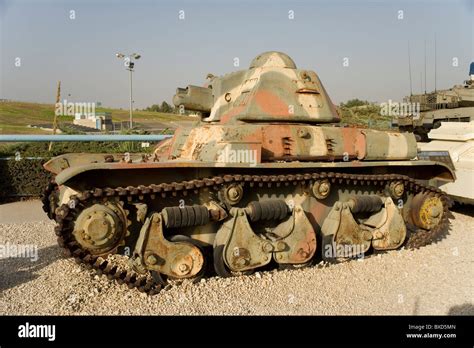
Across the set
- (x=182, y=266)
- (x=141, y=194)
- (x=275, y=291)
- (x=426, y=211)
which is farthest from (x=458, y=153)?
(x=141, y=194)

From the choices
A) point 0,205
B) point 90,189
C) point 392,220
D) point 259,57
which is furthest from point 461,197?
point 0,205

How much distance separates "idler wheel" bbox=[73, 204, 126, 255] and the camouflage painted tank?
15 mm

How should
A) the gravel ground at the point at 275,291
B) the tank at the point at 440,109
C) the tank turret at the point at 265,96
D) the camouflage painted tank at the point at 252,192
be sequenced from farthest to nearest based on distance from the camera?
1. the tank at the point at 440,109
2. the tank turret at the point at 265,96
3. the camouflage painted tank at the point at 252,192
4. the gravel ground at the point at 275,291

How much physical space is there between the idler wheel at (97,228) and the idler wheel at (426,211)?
5303mm

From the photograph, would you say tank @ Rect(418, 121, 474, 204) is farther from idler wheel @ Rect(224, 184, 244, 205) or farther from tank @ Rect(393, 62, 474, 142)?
idler wheel @ Rect(224, 184, 244, 205)

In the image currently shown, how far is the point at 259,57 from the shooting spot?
27.2 feet

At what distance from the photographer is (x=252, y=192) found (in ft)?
22.3

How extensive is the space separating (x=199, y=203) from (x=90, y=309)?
2.13m

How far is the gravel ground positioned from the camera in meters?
5.36

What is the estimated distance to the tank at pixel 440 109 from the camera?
14922 millimetres

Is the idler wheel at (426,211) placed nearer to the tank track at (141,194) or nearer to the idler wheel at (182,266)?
the tank track at (141,194)

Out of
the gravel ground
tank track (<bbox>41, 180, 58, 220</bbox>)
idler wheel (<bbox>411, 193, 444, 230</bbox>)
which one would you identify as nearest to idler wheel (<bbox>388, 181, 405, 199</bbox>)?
idler wheel (<bbox>411, 193, 444, 230</bbox>)

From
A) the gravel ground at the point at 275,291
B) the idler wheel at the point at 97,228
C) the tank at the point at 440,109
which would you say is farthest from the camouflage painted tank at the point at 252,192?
the tank at the point at 440,109
